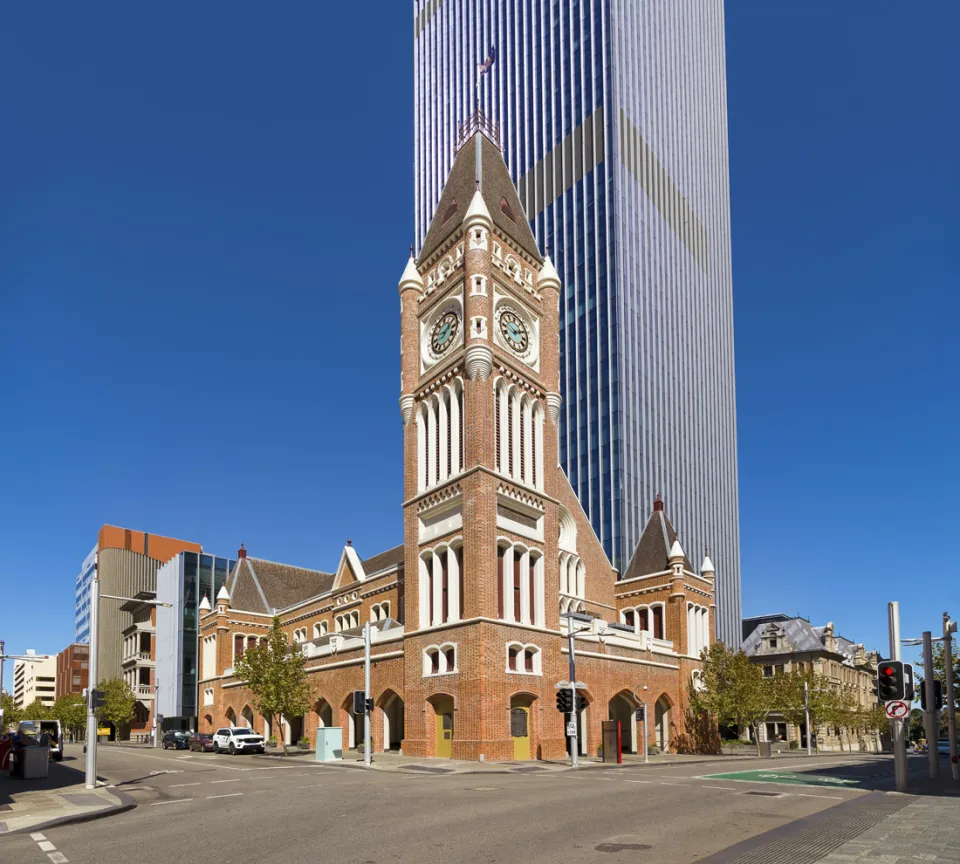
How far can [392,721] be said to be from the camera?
46.9 m

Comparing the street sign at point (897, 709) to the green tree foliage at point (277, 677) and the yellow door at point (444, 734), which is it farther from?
the green tree foliage at point (277, 677)

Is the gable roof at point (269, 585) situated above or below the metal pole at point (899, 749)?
above

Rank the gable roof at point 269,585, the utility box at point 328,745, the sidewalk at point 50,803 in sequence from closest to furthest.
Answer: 1. the sidewalk at point 50,803
2. the utility box at point 328,745
3. the gable roof at point 269,585

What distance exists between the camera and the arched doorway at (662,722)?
164 feet

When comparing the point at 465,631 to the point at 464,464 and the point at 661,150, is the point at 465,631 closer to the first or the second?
the point at 464,464

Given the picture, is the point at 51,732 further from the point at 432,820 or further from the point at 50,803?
the point at 432,820

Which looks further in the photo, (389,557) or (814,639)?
(814,639)

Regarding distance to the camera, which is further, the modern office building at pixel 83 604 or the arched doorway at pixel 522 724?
the modern office building at pixel 83 604

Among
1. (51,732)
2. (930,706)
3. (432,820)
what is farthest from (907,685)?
(51,732)

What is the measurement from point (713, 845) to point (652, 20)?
370ft

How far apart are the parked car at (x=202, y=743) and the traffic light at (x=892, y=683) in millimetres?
40524

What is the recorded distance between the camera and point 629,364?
91.9 metres

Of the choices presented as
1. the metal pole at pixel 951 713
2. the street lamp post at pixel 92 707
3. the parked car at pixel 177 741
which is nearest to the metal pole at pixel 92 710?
the street lamp post at pixel 92 707

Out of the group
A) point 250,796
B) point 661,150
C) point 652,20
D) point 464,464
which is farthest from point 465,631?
point 652,20
